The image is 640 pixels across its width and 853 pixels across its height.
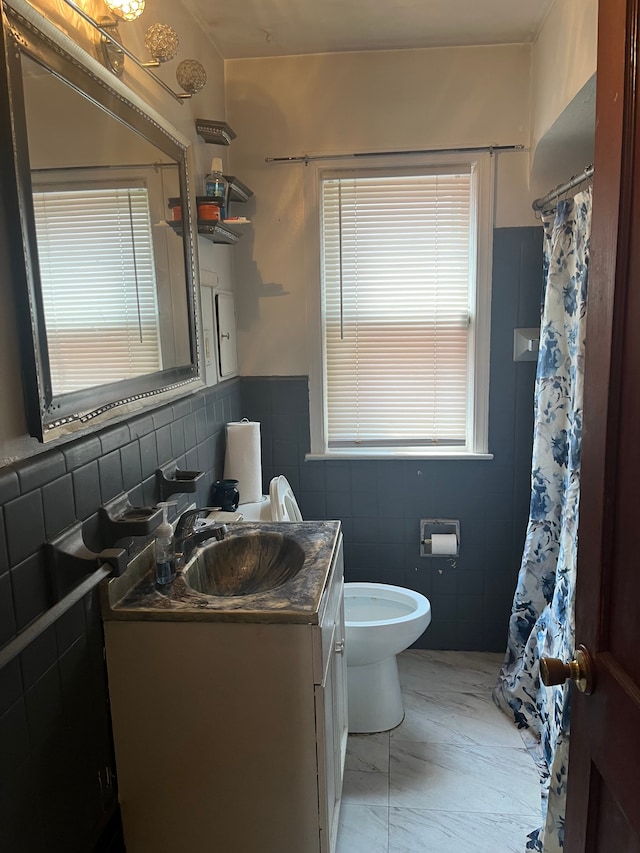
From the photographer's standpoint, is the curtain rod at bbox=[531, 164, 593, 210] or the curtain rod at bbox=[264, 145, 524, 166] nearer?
the curtain rod at bbox=[531, 164, 593, 210]

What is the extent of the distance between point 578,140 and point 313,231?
3.51 ft

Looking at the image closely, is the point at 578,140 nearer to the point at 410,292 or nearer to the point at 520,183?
the point at 520,183

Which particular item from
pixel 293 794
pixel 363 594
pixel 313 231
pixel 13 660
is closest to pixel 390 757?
pixel 363 594

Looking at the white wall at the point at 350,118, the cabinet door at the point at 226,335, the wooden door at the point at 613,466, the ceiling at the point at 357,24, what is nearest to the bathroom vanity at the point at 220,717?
the wooden door at the point at 613,466

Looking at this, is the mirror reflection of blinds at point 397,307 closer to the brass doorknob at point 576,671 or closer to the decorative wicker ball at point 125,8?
the decorative wicker ball at point 125,8

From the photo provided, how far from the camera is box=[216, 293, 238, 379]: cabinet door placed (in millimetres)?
2426

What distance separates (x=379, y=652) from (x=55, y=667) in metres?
1.27

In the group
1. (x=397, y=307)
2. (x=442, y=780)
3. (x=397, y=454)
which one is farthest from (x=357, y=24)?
(x=442, y=780)

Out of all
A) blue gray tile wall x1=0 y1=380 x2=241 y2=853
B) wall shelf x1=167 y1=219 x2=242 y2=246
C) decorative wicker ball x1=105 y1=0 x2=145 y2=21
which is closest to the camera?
blue gray tile wall x1=0 y1=380 x2=241 y2=853

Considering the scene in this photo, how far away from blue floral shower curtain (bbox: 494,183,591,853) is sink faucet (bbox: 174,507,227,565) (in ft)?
3.46

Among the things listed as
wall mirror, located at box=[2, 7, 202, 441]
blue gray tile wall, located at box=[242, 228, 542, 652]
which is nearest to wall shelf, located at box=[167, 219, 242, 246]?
wall mirror, located at box=[2, 7, 202, 441]

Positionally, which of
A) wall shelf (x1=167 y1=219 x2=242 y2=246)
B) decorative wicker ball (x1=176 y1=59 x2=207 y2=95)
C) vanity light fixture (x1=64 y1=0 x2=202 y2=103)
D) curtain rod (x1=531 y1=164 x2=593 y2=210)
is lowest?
wall shelf (x1=167 y1=219 x2=242 y2=246)

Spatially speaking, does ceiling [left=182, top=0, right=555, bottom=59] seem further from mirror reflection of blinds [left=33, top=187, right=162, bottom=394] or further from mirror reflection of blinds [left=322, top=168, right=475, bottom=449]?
mirror reflection of blinds [left=33, top=187, right=162, bottom=394]

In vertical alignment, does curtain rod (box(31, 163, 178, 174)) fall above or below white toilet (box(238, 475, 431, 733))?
above
